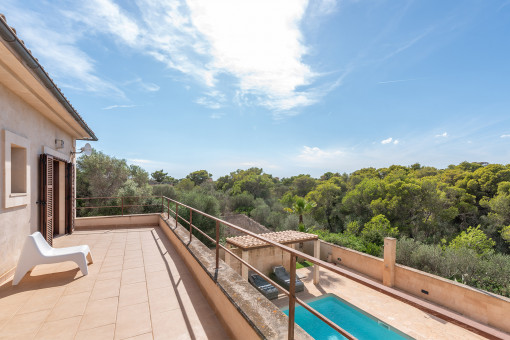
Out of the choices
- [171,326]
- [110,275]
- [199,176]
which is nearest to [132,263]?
[110,275]

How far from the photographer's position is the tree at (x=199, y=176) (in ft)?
140

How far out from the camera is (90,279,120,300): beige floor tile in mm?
2887

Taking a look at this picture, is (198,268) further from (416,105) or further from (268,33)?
(416,105)

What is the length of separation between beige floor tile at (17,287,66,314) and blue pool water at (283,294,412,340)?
22.6 feet

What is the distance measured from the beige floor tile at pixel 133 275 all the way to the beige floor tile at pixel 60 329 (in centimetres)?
89

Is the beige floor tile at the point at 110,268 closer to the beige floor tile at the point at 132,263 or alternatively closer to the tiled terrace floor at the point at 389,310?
the beige floor tile at the point at 132,263

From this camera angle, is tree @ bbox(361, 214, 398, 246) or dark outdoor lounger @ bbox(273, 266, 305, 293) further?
tree @ bbox(361, 214, 398, 246)

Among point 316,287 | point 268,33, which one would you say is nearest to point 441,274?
point 316,287

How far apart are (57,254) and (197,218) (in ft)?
39.9

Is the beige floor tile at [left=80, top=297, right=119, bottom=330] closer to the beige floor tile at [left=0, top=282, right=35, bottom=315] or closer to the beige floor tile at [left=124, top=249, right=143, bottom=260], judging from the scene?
the beige floor tile at [left=0, top=282, right=35, bottom=315]

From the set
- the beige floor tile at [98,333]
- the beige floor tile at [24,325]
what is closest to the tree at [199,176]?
the beige floor tile at [24,325]

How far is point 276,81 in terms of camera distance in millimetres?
9547

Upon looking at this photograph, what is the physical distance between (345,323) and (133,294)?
7571 mm

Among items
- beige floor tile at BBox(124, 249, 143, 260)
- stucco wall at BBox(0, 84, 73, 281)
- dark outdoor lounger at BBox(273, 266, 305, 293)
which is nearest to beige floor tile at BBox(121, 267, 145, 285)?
beige floor tile at BBox(124, 249, 143, 260)
